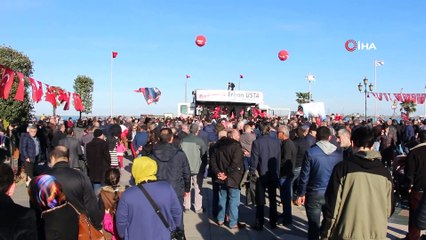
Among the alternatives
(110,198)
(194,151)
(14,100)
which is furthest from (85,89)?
(110,198)

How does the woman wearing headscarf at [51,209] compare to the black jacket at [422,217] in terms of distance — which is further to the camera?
the black jacket at [422,217]

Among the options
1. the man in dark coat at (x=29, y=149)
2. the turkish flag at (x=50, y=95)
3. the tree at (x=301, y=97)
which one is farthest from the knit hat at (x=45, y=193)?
the tree at (x=301, y=97)

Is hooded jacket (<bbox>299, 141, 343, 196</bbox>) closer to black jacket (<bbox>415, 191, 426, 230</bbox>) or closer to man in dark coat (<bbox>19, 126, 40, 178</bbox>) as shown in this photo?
black jacket (<bbox>415, 191, 426, 230</bbox>)

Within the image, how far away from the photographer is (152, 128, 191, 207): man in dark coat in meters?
5.95

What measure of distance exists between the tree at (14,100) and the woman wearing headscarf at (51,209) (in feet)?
53.2

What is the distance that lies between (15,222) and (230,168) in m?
4.83

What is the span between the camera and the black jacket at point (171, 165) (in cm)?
595

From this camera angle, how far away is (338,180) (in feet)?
12.9

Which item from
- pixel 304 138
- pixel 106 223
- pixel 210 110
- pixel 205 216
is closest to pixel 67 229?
pixel 106 223

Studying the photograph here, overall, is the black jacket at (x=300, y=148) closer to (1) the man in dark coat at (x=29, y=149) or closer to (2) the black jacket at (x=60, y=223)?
(2) the black jacket at (x=60, y=223)

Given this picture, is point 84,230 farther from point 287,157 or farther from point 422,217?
point 287,157

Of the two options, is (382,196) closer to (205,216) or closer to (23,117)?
(205,216)

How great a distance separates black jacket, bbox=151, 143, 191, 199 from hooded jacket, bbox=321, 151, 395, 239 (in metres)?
2.64

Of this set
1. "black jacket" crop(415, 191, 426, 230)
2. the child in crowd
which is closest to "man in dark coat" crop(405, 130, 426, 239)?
"black jacket" crop(415, 191, 426, 230)
